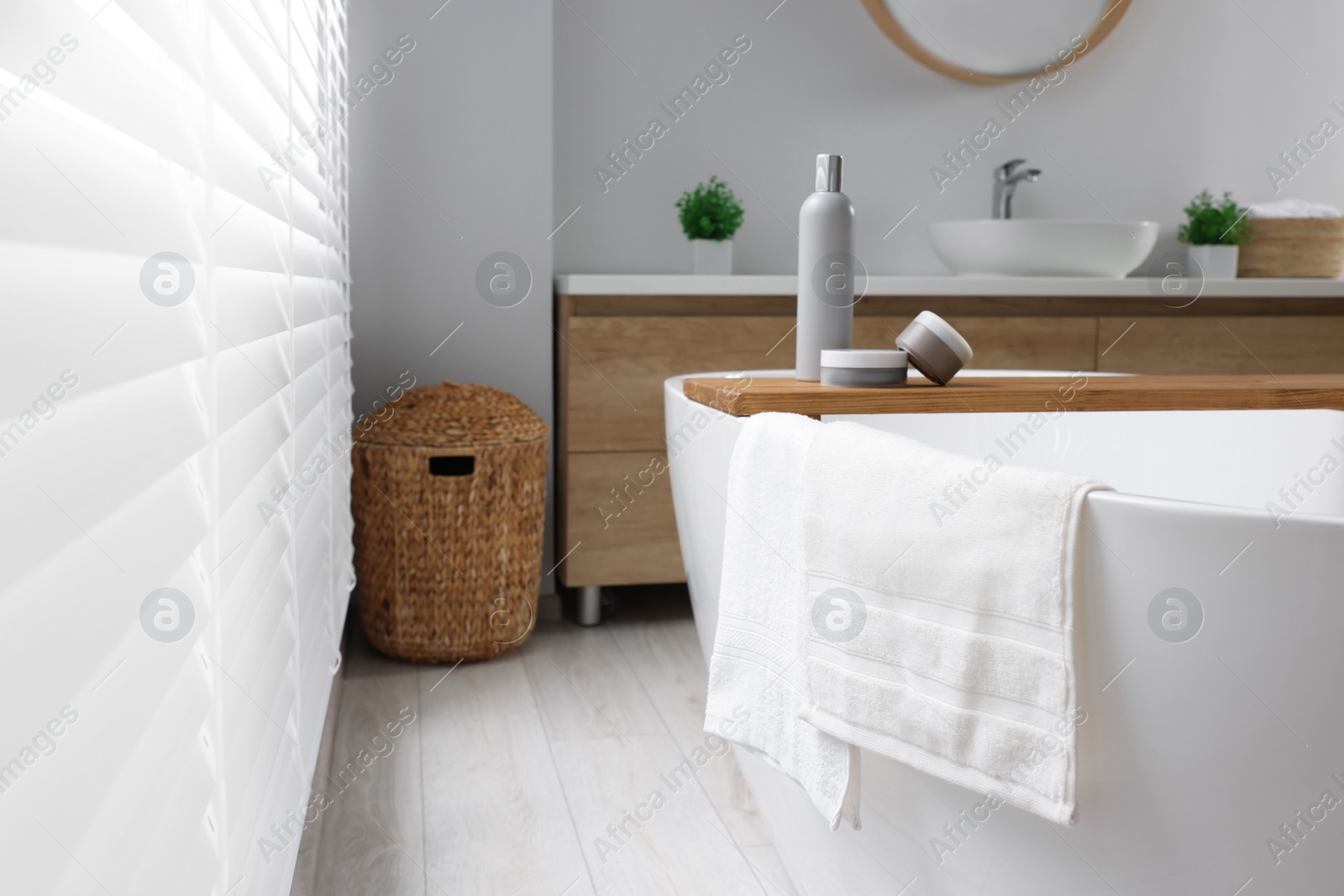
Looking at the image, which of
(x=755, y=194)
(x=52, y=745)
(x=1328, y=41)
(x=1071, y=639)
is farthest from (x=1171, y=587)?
(x=1328, y=41)

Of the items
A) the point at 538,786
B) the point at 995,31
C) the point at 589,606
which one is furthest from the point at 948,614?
the point at 995,31

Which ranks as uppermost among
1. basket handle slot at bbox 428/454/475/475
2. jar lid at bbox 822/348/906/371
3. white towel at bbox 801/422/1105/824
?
jar lid at bbox 822/348/906/371

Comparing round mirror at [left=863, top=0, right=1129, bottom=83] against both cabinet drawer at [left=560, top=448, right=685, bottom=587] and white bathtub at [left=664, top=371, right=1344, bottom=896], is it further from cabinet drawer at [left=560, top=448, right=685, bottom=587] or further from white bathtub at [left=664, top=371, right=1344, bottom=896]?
white bathtub at [left=664, top=371, right=1344, bottom=896]

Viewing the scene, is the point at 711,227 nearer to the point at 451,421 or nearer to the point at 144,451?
the point at 451,421

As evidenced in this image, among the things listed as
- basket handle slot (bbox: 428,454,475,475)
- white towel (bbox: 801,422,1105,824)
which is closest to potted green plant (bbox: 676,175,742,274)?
basket handle slot (bbox: 428,454,475,475)

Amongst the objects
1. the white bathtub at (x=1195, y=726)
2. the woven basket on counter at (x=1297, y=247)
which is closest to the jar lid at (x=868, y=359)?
the white bathtub at (x=1195, y=726)

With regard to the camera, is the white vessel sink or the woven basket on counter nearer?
the white vessel sink

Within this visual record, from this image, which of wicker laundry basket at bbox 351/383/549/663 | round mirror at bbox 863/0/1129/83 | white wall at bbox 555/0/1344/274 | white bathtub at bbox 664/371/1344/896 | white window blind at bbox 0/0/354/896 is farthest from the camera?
round mirror at bbox 863/0/1129/83

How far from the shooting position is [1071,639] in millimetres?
792

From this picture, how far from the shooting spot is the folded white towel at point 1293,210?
273cm

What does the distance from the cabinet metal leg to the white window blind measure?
1.32 m

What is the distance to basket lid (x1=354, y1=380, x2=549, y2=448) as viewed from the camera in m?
2.10

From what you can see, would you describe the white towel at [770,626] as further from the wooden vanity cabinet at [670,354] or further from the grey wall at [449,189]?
the grey wall at [449,189]

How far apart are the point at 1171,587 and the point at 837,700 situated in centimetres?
31
